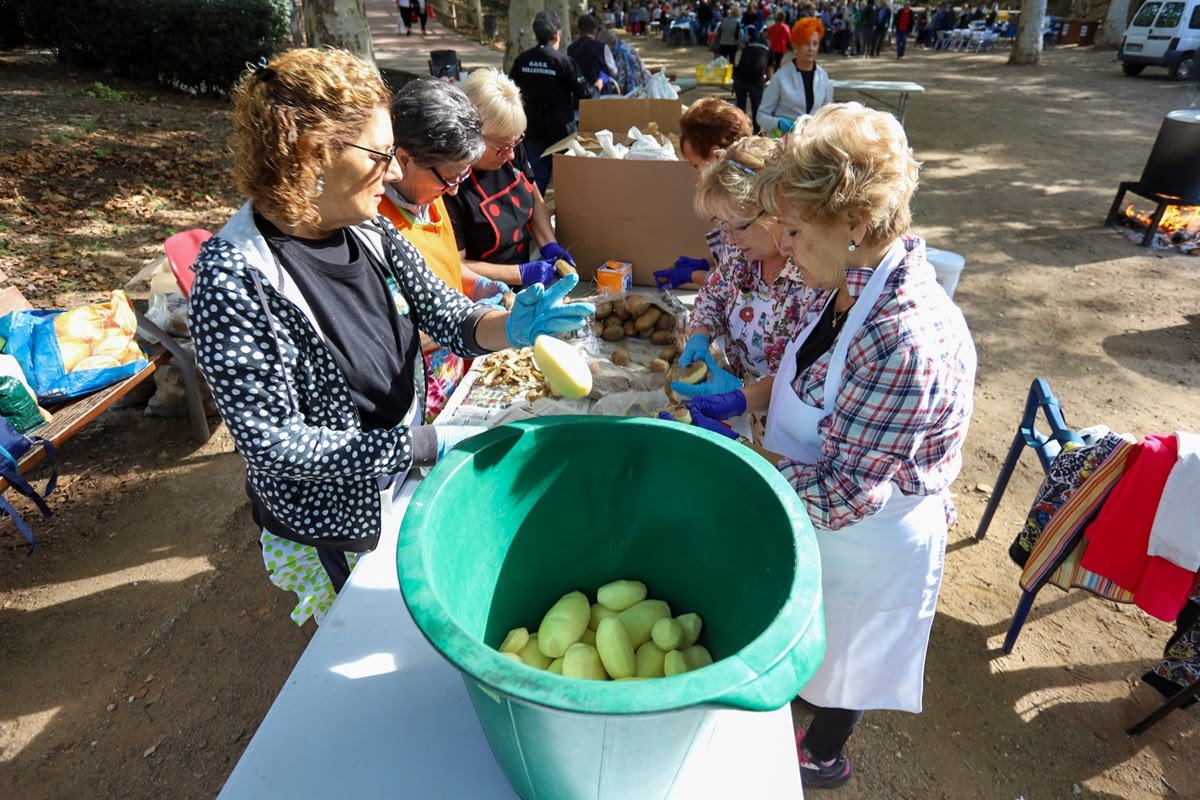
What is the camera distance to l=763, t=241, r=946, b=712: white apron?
1.55 m

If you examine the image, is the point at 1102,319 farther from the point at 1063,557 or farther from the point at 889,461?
the point at 889,461

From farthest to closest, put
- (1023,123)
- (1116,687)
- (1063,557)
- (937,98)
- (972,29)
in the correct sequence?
(972,29) < (937,98) < (1023,123) < (1116,687) < (1063,557)

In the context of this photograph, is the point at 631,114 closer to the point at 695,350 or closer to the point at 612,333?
the point at 612,333

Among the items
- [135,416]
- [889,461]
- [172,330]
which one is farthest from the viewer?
[135,416]

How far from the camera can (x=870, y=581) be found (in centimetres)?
161

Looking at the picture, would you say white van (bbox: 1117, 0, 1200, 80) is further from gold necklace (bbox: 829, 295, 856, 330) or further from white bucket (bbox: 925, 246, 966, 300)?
gold necklace (bbox: 829, 295, 856, 330)

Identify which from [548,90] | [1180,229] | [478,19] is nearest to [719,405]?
[548,90]

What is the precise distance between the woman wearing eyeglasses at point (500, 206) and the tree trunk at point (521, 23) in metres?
8.48

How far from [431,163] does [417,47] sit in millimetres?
20137

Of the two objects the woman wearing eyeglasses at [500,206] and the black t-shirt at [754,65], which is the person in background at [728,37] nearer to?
the black t-shirt at [754,65]

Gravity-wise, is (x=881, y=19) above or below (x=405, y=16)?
below

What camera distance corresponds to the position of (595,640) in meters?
1.14

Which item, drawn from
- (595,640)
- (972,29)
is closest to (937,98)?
(972,29)

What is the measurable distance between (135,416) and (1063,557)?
15.5ft
